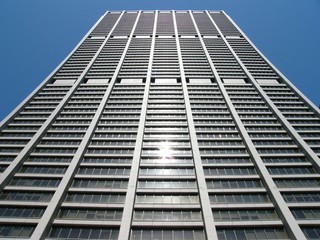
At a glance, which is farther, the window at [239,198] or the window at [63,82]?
the window at [63,82]

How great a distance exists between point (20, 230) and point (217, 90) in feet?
171

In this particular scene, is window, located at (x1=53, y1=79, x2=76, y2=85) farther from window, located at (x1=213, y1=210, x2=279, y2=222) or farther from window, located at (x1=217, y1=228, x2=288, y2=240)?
window, located at (x1=217, y1=228, x2=288, y2=240)

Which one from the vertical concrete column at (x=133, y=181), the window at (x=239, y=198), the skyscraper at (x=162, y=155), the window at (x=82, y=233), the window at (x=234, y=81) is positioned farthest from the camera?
the window at (x=234, y=81)

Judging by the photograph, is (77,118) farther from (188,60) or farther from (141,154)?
(188,60)

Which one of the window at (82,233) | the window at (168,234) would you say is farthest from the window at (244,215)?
the window at (82,233)

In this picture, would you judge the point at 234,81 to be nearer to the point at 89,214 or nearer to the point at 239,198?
the point at 239,198

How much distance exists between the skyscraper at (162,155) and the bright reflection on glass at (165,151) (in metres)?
0.26

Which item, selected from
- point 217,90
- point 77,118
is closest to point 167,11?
point 217,90

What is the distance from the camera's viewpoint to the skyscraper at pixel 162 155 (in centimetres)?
3831

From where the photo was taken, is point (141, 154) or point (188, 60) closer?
point (141, 154)

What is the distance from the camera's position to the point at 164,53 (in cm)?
10175

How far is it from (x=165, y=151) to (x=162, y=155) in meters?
1.40

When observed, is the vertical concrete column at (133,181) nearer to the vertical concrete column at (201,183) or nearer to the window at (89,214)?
the window at (89,214)

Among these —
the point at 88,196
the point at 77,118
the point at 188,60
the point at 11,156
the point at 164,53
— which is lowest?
the point at 88,196
